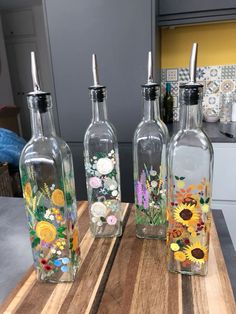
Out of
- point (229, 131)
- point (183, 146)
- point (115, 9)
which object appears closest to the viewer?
point (183, 146)

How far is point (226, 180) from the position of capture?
160 cm

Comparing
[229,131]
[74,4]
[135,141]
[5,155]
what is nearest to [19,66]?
[5,155]

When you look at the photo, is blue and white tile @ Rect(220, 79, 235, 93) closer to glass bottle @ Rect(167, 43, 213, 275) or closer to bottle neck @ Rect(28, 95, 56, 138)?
glass bottle @ Rect(167, 43, 213, 275)

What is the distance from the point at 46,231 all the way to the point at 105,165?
0.66ft

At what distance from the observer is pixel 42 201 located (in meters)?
0.51

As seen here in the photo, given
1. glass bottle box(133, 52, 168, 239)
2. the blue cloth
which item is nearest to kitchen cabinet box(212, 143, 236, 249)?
glass bottle box(133, 52, 168, 239)

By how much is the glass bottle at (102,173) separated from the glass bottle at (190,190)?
0.56 ft

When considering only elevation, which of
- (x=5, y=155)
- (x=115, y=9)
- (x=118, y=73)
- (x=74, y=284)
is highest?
(x=115, y=9)

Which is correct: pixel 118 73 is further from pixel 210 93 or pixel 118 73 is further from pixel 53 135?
pixel 53 135

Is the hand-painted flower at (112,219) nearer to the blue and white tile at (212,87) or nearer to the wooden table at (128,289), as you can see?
the wooden table at (128,289)

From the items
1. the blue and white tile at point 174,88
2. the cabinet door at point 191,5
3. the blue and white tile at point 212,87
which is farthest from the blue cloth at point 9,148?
the blue and white tile at point 212,87

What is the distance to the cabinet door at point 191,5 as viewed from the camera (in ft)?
5.13

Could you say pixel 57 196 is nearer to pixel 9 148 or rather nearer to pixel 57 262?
pixel 57 262

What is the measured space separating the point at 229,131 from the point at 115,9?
97cm
